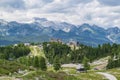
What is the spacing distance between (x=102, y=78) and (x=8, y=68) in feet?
139

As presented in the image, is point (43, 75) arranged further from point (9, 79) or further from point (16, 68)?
point (16, 68)

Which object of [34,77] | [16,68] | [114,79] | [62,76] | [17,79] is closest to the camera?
[17,79]

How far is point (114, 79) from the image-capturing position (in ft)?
425

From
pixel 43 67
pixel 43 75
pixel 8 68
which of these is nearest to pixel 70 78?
pixel 43 75

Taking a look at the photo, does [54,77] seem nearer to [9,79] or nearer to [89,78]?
[9,79]

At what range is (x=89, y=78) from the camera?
13362cm

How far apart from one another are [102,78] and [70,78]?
2787cm

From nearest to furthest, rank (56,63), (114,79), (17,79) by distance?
1. (17,79)
2. (114,79)
3. (56,63)

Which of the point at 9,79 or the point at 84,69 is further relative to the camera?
the point at 84,69

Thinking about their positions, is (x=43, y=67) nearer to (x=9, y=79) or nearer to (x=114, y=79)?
(x=114, y=79)

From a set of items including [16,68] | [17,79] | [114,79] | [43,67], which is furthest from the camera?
[43,67]

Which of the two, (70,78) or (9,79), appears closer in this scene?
(9,79)

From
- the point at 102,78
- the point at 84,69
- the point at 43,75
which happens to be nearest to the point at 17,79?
the point at 43,75

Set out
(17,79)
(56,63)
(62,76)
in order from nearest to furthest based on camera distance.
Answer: (17,79) → (62,76) → (56,63)
